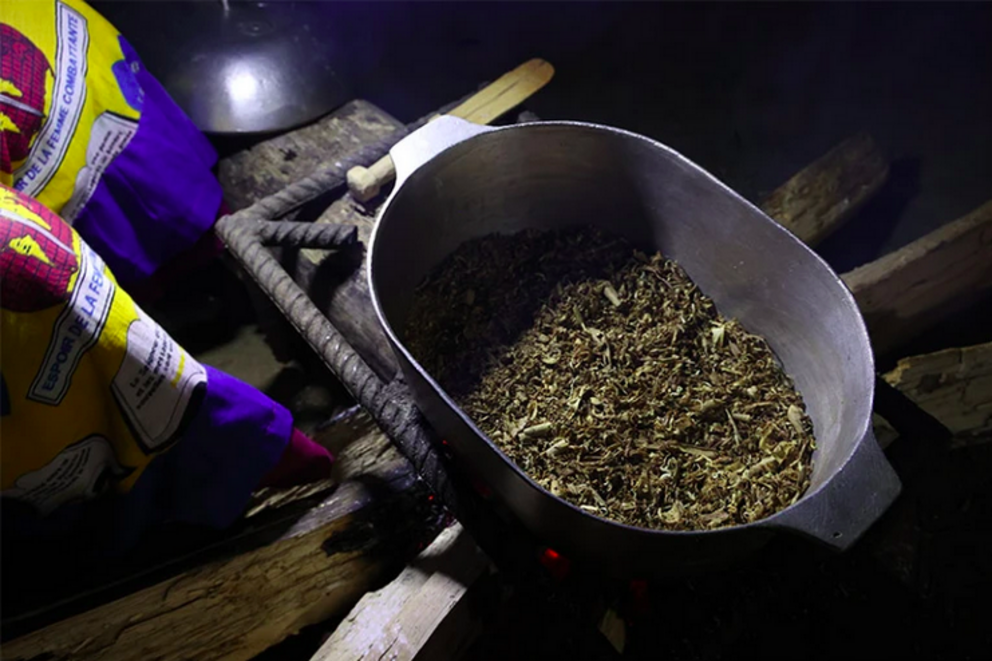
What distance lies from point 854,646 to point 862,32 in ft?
7.98

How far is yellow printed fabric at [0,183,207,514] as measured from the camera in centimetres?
97

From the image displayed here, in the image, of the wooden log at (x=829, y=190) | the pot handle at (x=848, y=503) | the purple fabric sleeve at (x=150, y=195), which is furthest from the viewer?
the wooden log at (x=829, y=190)

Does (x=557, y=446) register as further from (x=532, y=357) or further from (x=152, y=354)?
(x=152, y=354)

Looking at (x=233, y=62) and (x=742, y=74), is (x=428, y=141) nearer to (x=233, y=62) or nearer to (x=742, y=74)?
(x=233, y=62)

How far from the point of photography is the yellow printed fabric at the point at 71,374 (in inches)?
38.0

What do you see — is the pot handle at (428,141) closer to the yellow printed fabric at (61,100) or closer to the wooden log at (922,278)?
the yellow printed fabric at (61,100)

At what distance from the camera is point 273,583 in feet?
4.42

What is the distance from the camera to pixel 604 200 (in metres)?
1.48

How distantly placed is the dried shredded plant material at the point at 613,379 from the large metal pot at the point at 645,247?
0.05 meters

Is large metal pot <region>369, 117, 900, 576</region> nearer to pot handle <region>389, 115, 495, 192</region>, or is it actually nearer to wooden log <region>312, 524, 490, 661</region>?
pot handle <region>389, 115, 495, 192</region>

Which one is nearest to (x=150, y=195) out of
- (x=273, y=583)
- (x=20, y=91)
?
(x=20, y=91)

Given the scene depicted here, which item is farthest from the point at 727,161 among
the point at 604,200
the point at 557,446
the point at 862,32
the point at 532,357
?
the point at 557,446

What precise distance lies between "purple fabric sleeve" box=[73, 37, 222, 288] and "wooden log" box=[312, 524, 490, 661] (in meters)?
1.00

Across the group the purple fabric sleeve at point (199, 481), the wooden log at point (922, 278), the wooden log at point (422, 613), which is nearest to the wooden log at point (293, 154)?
the purple fabric sleeve at point (199, 481)
